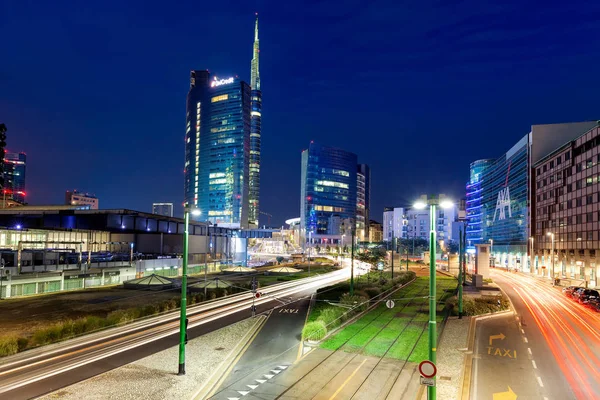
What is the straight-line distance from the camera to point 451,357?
2653cm

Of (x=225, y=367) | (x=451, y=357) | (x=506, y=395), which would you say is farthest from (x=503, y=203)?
(x=225, y=367)

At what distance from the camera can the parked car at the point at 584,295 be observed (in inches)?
2001

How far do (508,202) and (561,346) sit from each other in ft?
396

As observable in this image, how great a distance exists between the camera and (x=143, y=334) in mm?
31469

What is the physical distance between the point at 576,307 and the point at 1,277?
65784mm

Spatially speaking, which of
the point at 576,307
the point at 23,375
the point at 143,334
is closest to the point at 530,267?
the point at 576,307

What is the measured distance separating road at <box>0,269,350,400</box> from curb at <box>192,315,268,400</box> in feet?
11.4

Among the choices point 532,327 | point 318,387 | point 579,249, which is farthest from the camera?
point 579,249

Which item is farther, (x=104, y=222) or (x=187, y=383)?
(x=104, y=222)

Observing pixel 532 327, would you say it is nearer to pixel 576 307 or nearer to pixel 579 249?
pixel 576 307

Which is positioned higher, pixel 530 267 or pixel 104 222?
pixel 104 222

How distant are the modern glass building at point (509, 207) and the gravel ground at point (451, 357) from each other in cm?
9568

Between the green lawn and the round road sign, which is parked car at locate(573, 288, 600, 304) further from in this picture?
the round road sign

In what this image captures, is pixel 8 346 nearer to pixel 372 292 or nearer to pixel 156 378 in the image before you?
pixel 156 378
